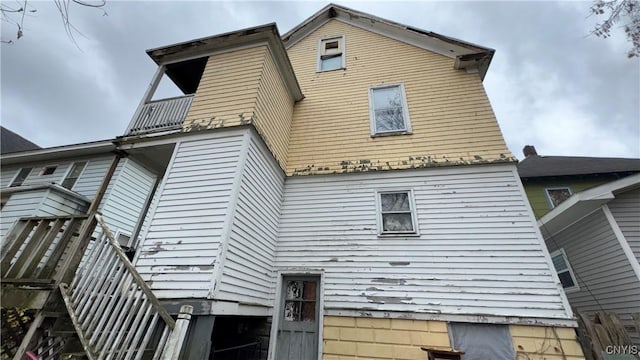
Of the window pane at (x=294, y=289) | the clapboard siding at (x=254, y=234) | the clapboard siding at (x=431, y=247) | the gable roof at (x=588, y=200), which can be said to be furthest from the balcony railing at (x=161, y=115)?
the gable roof at (x=588, y=200)

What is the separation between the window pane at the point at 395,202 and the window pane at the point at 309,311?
268cm

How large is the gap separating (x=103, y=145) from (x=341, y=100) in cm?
796

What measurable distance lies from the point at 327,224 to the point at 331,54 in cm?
644

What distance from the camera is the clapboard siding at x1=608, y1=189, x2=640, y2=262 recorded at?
6.36m

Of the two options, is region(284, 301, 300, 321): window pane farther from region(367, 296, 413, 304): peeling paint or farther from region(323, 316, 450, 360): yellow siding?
region(367, 296, 413, 304): peeling paint

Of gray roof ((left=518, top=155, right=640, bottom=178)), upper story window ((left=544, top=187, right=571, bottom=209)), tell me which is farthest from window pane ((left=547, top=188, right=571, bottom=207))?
gray roof ((left=518, top=155, right=640, bottom=178))

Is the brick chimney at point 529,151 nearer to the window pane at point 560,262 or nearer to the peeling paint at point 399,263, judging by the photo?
the window pane at point 560,262

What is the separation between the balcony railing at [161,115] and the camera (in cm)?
600

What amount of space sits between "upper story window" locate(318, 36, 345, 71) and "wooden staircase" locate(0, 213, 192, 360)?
783 cm

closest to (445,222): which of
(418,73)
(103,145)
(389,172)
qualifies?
(389,172)

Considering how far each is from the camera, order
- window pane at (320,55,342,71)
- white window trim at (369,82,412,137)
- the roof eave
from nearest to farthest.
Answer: the roof eave < white window trim at (369,82,412,137) < window pane at (320,55,342,71)

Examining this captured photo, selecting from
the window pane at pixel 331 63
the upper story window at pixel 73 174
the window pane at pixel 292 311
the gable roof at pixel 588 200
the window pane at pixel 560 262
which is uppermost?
the window pane at pixel 331 63

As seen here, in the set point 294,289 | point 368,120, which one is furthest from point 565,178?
point 294,289

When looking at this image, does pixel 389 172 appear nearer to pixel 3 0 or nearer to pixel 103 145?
pixel 3 0
